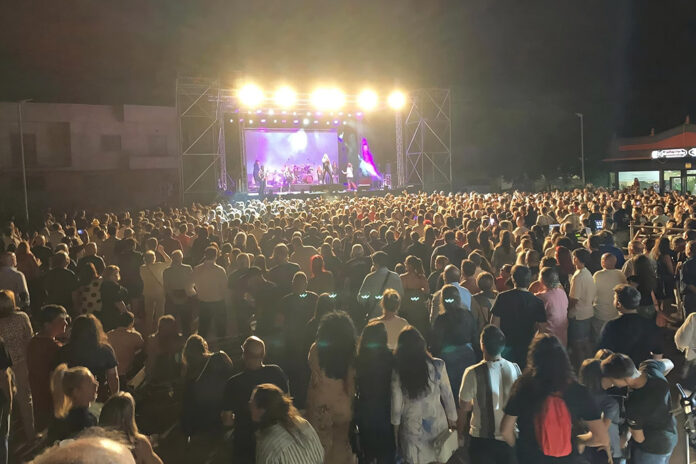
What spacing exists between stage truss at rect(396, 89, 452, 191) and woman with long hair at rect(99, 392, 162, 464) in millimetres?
27856

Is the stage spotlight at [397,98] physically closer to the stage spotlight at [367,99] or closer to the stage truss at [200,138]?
the stage spotlight at [367,99]

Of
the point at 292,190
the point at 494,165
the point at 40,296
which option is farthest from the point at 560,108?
Result: the point at 40,296

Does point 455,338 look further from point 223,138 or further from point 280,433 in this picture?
point 223,138

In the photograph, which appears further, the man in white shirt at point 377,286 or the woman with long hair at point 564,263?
the woman with long hair at point 564,263

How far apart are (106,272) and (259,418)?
4.59 meters

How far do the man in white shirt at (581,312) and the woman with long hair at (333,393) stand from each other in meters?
3.48

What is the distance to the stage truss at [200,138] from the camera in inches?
993

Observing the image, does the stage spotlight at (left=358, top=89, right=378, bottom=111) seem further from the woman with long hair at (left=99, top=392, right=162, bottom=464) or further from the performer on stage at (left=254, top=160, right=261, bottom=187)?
the woman with long hair at (left=99, top=392, right=162, bottom=464)

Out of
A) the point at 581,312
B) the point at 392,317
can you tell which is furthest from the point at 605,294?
the point at 392,317

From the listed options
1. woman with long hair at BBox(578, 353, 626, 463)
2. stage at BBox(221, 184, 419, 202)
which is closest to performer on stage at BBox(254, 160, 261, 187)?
stage at BBox(221, 184, 419, 202)

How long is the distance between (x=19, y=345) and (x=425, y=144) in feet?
97.8

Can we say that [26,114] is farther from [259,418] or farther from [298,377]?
[259,418]

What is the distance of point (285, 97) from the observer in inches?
1094

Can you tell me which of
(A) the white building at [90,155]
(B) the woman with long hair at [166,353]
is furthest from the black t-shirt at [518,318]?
(A) the white building at [90,155]
